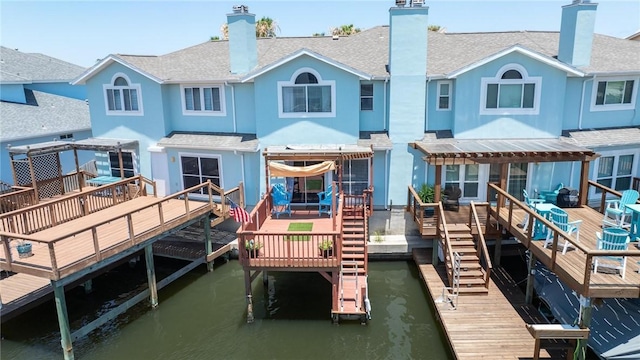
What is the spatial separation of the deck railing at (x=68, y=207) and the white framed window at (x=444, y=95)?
12.9 metres

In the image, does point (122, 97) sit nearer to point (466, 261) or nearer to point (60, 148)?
point (60, 148)

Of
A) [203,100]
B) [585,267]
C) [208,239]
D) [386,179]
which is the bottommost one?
[208,239]

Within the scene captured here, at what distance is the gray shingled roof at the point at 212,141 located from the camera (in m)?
17.0

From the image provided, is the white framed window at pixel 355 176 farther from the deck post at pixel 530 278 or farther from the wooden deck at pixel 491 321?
the deck post at pixel 530 278

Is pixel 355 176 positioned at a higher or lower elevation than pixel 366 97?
lower

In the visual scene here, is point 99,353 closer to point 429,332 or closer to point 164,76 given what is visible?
point 429,332

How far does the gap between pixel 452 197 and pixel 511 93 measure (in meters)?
4.71

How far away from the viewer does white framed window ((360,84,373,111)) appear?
17047 millimetres

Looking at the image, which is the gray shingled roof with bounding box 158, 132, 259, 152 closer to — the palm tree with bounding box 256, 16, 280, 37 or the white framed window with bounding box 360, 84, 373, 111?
the white framed window with bounding box 360, 84, 373, 111

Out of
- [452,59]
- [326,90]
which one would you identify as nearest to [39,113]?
[326,90]

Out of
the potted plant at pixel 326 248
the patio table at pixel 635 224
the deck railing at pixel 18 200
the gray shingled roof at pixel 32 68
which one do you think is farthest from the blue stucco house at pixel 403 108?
the gray shingled roof at pixel 32 68

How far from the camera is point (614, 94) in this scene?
1706cm

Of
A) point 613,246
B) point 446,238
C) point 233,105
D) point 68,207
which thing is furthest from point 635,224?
point 68,207

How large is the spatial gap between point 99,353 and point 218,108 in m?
10.6
